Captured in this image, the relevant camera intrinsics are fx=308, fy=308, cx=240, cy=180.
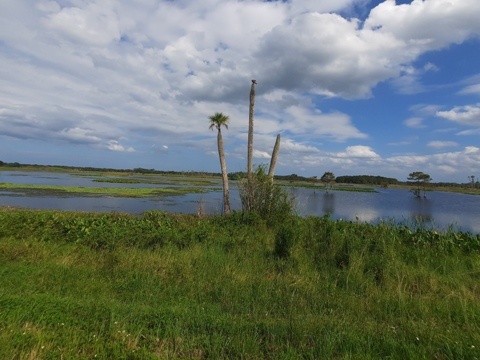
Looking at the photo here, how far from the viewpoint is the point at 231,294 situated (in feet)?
17.3

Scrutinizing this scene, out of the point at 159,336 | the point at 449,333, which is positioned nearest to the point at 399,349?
the point at 449,333

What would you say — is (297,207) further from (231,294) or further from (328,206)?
(328,206)

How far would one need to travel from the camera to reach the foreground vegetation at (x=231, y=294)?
11.3ft

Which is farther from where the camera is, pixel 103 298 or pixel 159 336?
pixel 103 298

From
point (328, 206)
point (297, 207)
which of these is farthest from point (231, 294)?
point (328, 206)

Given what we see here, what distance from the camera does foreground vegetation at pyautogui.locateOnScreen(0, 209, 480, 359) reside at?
3.44m

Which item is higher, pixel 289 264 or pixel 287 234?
pixel 287 234

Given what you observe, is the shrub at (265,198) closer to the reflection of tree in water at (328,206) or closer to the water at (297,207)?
the water at (297,207)

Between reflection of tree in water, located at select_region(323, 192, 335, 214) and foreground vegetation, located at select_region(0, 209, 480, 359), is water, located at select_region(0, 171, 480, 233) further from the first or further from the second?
foreground vegetation, located at select_region(0, 209, 480, 359)

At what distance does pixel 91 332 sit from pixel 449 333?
4353 mm

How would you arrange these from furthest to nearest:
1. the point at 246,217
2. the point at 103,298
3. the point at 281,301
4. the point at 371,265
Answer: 1. the point at 246,217
2. the point at 371,265
3. the point at 281,301
4. the point at 103,298

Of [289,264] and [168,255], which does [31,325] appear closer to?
[168,255]

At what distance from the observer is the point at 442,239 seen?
9492 millimetres

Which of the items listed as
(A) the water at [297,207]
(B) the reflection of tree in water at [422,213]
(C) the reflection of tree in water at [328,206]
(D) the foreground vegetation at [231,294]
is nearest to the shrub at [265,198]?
(A) the water at [297,207]
